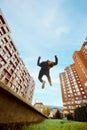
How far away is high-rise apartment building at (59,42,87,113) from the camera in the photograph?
195 feet

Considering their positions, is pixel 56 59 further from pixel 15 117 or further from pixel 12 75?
pixel 12 75

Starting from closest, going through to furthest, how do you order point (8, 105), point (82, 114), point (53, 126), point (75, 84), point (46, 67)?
point (8, 105)
point (53, 126)
point (46, 67)
point (82, 114)
point (75, 84)

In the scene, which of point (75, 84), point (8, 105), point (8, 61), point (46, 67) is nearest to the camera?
point (8, 105)

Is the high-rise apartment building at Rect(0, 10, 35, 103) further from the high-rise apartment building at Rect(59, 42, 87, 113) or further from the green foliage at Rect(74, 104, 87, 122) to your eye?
the high-rise apartment building at Rect(59, 42, 87, 113)

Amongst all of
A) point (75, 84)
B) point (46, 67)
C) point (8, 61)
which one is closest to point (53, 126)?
point (46, 67)

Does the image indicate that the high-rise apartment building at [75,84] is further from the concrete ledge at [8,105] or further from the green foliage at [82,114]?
the concrete ledge at [8,105]

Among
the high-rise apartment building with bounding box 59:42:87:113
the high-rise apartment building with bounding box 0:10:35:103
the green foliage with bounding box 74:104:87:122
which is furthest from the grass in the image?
the high-rise apartment building with bounding box 59:42:87:113

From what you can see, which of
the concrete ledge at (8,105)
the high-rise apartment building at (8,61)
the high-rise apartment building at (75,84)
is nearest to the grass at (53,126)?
the concrete ledge at (8,105)

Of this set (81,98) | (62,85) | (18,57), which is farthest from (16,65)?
(62,85)

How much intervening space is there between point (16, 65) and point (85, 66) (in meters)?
36.0

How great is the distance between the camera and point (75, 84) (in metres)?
72.4

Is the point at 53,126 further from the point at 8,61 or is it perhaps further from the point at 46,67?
the point at 8,61

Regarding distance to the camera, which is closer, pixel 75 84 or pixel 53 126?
pixel 53 126

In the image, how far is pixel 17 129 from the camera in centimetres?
185
